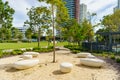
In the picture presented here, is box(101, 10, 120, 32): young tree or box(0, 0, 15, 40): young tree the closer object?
box(0, 0, 15, 40): young tree

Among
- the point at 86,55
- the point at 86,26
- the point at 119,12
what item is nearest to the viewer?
the point at 86,55

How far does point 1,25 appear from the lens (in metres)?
22.8

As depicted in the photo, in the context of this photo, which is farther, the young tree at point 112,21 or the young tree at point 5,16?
the young tree at point 112,21

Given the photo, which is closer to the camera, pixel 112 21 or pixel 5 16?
pixel 5 16

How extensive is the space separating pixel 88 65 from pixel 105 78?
210 centimetres

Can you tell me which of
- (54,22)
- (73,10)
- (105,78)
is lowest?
(105,78)

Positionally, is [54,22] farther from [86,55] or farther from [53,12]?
[86,55]

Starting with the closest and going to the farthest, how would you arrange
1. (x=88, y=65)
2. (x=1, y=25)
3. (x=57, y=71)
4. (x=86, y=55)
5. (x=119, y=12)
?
(x=57, y=71), (x=88, y=65), (x=86, y=55), (x=1, y=25), (x=119, y=12)

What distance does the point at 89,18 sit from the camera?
2288cm

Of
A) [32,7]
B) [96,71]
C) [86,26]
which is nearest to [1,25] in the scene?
[32,7]

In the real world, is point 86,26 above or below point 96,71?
above

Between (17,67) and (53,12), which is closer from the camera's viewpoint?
(17,67)

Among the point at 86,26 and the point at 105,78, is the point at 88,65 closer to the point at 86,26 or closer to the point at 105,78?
the point at 105,78

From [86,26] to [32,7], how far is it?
23.9 ft
